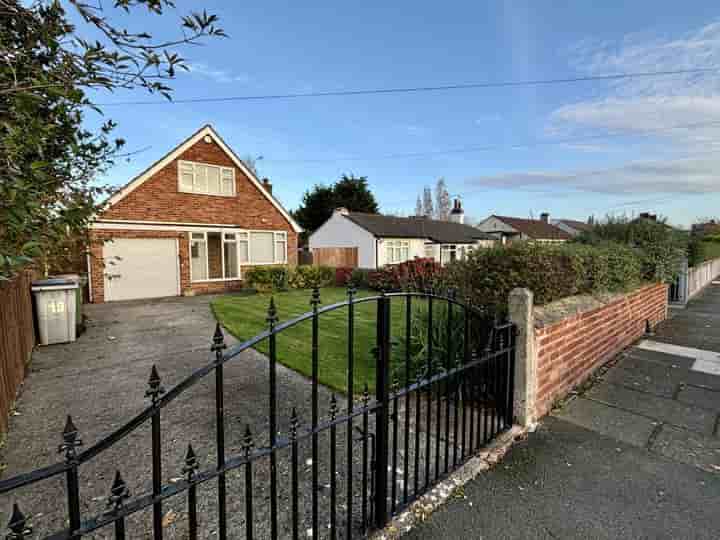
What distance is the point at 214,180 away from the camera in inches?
571

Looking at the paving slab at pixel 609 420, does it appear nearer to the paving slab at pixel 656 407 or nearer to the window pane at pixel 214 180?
the paving slab at pixel 656 407

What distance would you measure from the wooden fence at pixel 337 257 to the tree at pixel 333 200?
378 inches

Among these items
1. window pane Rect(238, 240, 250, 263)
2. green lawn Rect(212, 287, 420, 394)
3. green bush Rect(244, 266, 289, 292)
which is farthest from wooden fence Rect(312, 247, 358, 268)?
green lawn Rect(212, 287, 420, 394)

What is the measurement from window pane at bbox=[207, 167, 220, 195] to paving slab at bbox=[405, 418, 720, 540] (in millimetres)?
14463

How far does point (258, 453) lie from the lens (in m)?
1.56

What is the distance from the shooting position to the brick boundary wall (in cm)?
331

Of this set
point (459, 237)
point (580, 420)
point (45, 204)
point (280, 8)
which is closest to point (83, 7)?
point (45, 204)

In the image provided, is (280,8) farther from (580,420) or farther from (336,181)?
(336,181)

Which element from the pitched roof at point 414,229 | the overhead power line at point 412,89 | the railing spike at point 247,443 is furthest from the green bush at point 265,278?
the railing spike at point 247,443

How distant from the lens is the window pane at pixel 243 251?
1522cm

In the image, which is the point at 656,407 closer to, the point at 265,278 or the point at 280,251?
the point at 265,278

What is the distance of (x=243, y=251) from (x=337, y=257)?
328 inches

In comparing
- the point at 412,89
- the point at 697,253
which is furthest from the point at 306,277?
the point at 697,253

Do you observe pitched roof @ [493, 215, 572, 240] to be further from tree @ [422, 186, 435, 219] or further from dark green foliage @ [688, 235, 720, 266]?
dark green foliage @ [688, 235, 720, 266]
